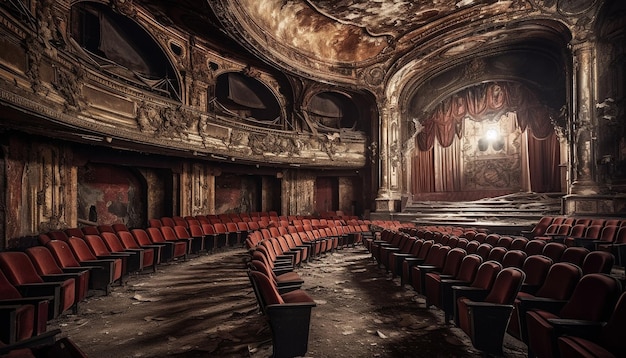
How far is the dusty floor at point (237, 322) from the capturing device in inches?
104

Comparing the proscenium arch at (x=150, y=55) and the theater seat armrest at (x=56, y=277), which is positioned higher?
the proscenium arch at (x=150, y=55)

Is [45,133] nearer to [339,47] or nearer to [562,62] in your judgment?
[339,47]

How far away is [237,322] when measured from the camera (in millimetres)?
3240

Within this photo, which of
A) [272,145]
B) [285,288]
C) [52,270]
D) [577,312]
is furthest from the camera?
[272,145]

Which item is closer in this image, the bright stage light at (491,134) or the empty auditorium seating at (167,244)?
the empty auditorium seating at (167,244)

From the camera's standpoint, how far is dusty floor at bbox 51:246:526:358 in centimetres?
264

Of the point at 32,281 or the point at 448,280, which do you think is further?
the point at 448,280

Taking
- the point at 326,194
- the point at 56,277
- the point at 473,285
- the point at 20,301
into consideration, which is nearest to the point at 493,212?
the point at 326,194

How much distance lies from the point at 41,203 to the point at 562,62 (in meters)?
14.1

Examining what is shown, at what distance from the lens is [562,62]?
10570 mm

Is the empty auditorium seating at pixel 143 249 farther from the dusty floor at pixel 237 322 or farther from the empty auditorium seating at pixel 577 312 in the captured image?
the empty auditorium seating at pixel 577 312

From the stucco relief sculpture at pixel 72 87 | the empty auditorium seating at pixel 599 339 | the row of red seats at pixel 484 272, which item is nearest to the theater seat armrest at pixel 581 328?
the empty auditorium seating at pixel 599 339

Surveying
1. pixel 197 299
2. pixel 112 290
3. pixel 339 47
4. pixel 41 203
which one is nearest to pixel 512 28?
pixel 339 47

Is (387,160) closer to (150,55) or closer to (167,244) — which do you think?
(150,55)
